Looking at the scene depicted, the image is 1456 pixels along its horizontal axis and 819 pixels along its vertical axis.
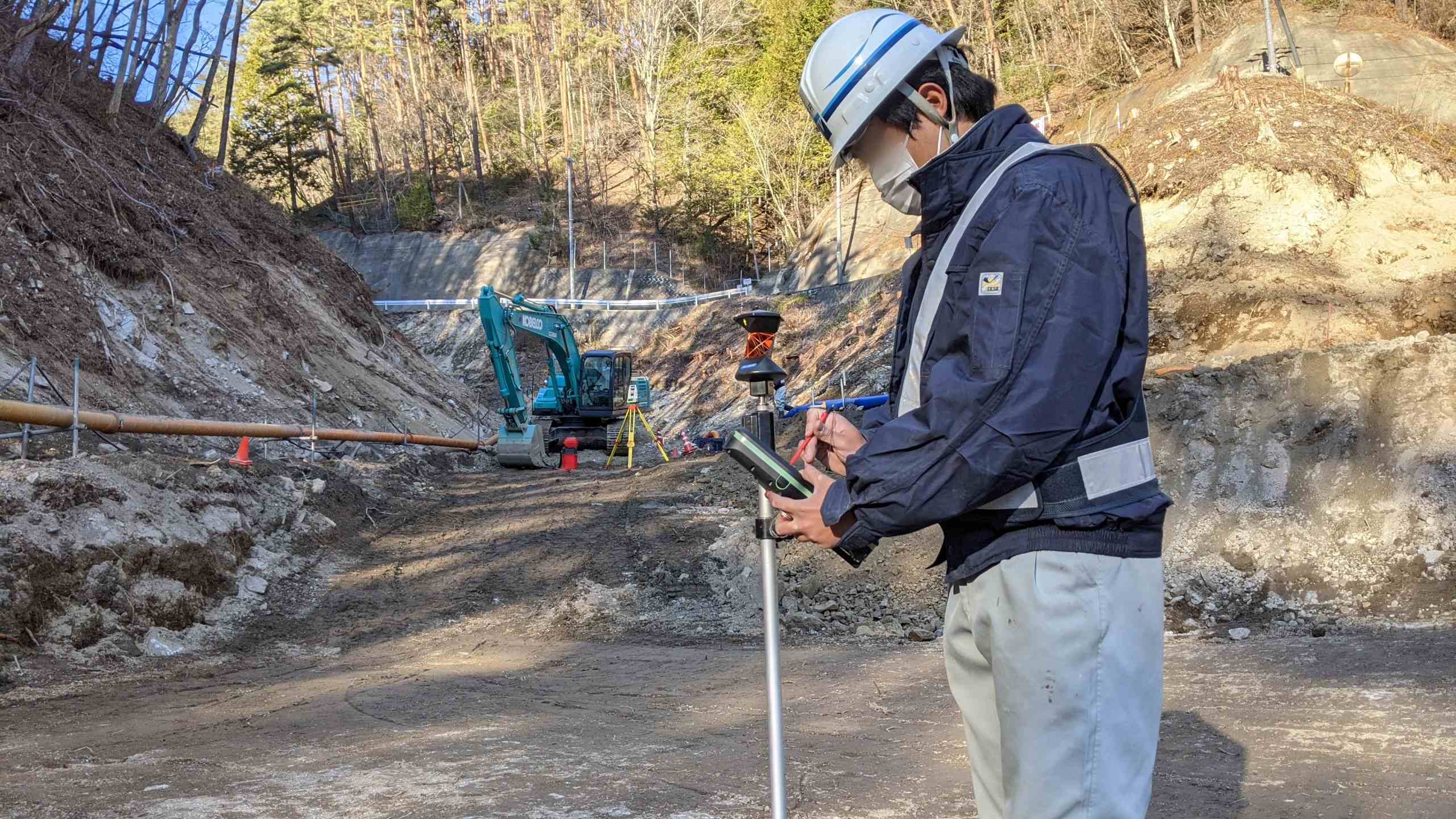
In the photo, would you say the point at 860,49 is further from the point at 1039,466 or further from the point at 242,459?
the point at 242,459

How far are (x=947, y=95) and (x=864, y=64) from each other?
0.19 m

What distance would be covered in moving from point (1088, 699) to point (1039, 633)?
144 millimetres

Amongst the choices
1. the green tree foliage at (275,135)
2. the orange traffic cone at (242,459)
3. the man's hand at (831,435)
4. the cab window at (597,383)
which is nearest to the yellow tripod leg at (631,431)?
the cab window at (597,383)

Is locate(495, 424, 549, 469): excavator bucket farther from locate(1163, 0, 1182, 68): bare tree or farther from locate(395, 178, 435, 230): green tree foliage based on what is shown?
locate(395, 178, 435, 230): green tree foliage

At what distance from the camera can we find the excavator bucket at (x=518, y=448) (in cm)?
2028

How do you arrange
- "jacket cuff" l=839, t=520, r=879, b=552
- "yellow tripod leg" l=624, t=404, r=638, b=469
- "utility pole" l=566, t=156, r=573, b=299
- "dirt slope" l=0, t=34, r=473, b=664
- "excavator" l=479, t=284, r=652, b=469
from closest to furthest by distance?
"jacket cuff" l=839, t=520, r=879, b=552
"dirt slope" l=0, t=34, r=473, b=664
"excavator" l=479, t=284, r=652, b=469
"yellow tripod leg" l=624, t=404, r=638, b=469
"utility pole" l=566, t=156, r=573, b=299

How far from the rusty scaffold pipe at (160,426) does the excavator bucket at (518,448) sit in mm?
2995

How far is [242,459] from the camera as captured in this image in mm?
12039

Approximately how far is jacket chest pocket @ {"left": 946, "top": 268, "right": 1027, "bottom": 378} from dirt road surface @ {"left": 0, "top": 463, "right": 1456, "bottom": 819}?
2.98m

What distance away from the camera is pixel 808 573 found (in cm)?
1010

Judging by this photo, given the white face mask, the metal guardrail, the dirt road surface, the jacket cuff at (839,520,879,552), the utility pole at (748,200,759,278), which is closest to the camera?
the jacket cuff at (839,520,879,552)

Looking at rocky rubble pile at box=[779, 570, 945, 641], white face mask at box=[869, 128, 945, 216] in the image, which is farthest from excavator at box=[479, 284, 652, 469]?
white face mask at box=[869, 128, 945, 216]

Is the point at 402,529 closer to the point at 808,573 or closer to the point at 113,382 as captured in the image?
the point at 113,382

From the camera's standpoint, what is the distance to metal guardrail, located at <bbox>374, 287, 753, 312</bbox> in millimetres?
41156
